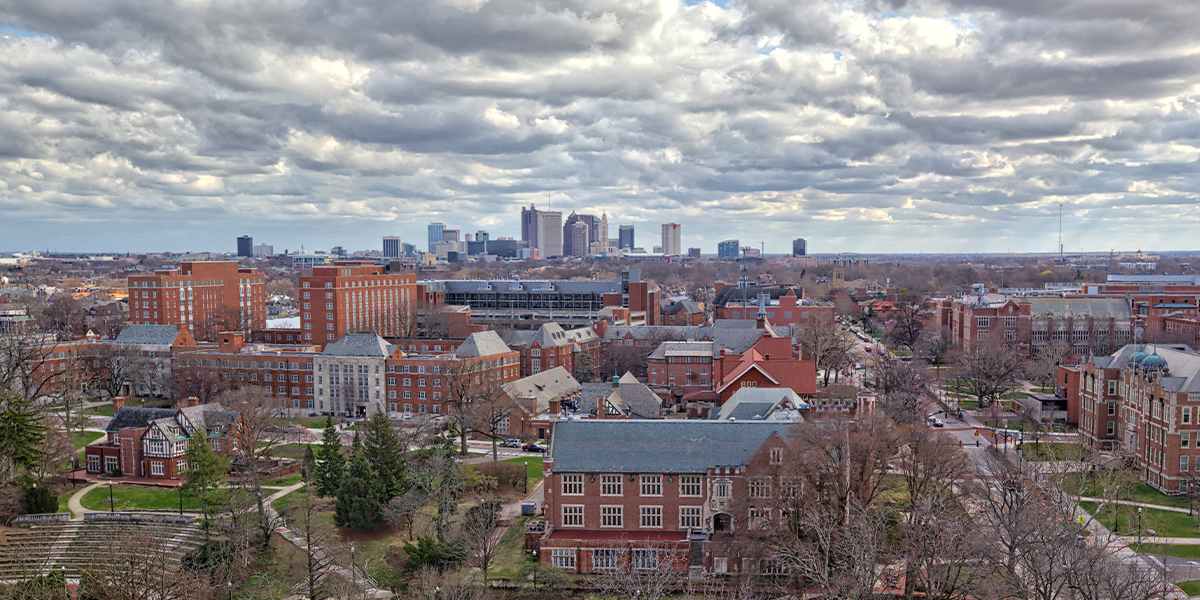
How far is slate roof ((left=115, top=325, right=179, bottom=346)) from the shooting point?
411ft

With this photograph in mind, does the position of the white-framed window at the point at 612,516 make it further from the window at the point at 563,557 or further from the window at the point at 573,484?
the window at the point at 563,557

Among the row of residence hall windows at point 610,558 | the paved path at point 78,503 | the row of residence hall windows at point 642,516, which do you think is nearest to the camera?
the row of residence hall windows at point 610,558

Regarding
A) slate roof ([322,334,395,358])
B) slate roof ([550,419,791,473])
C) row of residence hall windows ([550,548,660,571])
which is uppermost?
slate roof ([322,334,395,358])

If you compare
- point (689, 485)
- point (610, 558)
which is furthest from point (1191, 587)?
point (610, 558)

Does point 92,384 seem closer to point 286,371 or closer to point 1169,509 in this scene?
point 286,371

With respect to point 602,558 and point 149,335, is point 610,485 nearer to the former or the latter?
point 602,558

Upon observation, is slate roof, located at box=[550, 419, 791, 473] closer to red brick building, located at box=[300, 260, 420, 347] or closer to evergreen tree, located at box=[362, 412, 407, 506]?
evergreen tree, located at box=[362, 412, 407, 506]

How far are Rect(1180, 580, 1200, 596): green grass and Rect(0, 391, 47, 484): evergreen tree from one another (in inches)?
3395

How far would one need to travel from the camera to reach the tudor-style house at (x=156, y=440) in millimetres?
83812

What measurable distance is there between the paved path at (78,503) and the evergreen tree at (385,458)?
25.6 metres

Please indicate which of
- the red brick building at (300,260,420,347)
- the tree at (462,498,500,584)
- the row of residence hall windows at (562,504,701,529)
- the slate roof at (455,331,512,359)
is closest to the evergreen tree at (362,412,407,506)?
the tree at (462,498,500,584)

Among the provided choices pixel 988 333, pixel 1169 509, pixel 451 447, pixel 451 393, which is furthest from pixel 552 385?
pixel 988 333

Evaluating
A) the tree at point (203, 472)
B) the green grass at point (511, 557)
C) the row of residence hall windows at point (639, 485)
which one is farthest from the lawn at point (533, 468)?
the tree at point (203, 472)

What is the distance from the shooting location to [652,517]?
6069cm
